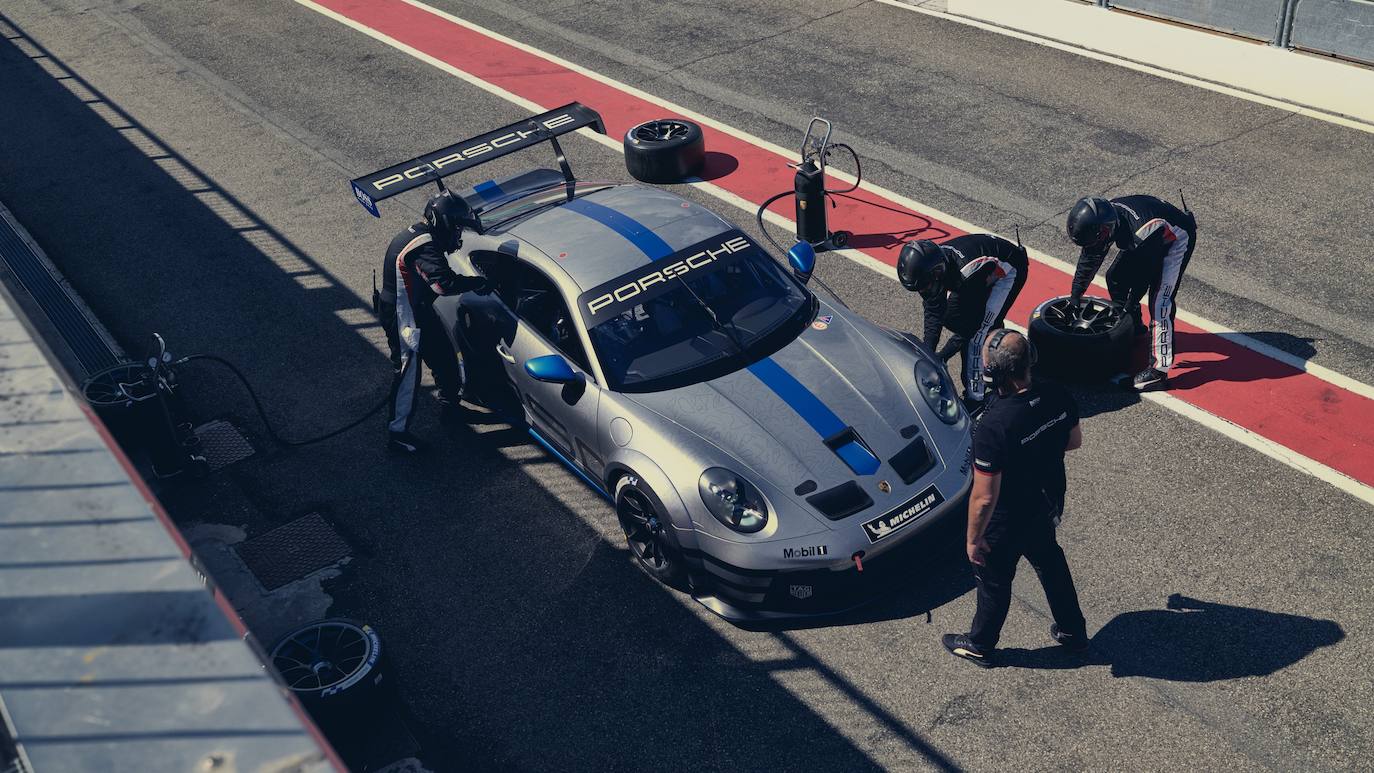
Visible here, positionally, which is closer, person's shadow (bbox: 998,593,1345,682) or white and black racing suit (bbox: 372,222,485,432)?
person's shadow (bbox: 998,593,1345,682)

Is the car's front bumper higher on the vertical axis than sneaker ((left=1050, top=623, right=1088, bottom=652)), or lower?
higher

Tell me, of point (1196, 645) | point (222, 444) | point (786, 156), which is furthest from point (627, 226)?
point (786, 156)

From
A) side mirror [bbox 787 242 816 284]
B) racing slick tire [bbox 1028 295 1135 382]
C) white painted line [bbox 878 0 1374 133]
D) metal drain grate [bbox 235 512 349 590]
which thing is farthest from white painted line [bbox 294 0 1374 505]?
metal drain grate [bbox 235 512 349 590]

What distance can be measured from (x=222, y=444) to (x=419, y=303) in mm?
1942

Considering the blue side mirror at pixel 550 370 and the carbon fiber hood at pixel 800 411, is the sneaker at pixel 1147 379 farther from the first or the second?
the blue side mirror at pixel 550 370

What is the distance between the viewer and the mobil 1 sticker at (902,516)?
614 centimetres

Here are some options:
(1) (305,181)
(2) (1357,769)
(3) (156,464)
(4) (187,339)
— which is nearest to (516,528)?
(3) (156,464)

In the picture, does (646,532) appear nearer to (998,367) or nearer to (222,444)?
(998,367)

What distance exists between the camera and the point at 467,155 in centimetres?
841

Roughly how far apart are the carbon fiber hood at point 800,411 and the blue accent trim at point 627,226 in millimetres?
1026

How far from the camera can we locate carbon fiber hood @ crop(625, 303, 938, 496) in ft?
20.8

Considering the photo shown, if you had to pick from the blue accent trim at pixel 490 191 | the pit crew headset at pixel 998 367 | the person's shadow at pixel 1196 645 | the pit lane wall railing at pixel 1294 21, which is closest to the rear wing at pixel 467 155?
the blue accent trim at pixel 490 191

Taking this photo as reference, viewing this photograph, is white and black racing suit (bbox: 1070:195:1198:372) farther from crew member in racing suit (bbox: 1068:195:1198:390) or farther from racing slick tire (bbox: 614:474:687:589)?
racing slick tire (bbox: 614:474:687:589)

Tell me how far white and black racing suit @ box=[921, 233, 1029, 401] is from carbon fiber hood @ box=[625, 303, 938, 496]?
80 centimetres
